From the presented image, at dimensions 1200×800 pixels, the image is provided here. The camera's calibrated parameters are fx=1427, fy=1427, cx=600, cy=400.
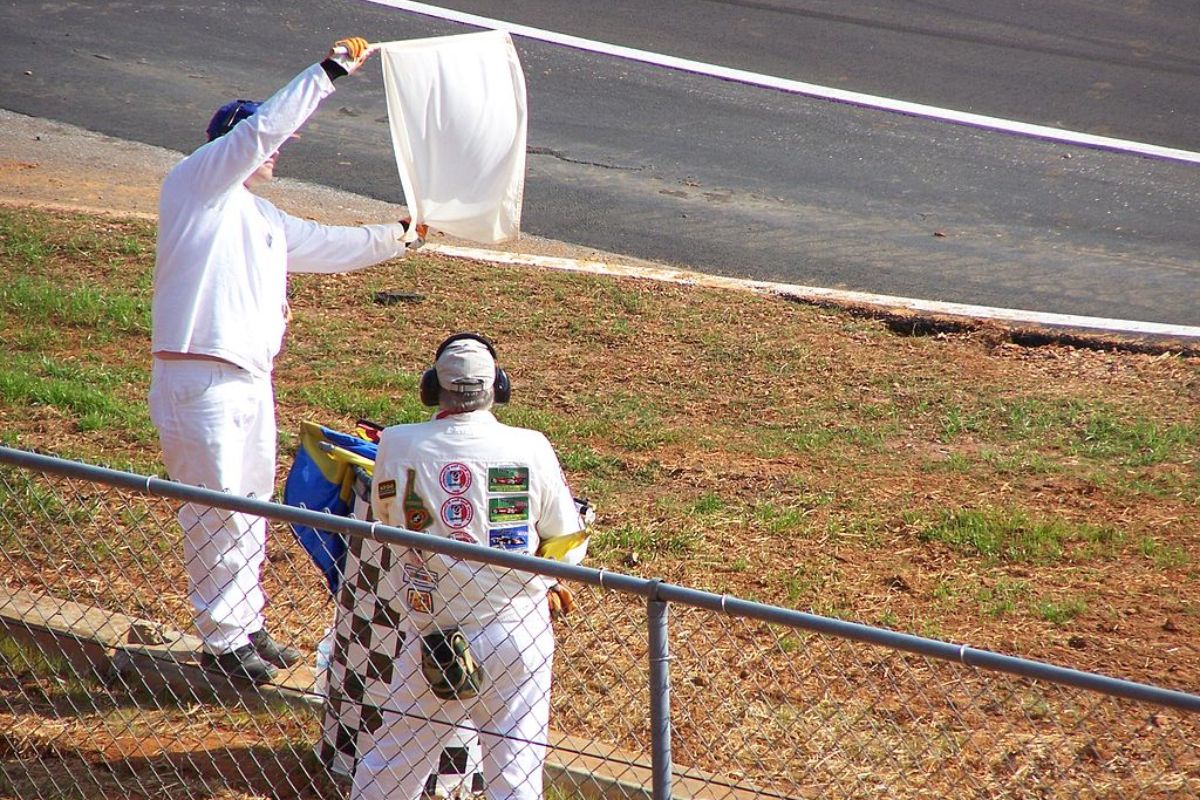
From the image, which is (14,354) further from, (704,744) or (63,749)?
(704,744)

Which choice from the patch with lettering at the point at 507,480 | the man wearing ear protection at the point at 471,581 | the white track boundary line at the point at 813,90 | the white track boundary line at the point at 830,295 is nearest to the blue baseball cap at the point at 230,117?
the man wearing ear protection at the point at 471,581

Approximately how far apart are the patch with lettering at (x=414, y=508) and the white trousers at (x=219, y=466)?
98 centimetres

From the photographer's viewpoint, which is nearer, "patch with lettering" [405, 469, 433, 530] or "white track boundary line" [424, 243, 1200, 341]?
"patch with lettering" [405, 469, 433, 530]

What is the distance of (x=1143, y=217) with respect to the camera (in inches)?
459

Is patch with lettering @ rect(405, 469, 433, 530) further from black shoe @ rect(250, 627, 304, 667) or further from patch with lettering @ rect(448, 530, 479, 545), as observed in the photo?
black shoe @ rect(250, 627, 304, 667)

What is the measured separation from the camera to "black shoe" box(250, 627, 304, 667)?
545 cm

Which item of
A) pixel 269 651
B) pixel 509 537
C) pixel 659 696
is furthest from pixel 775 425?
pixel 659 696

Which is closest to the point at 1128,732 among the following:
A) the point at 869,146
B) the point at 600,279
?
the point at 600,279

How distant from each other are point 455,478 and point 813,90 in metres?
10.8

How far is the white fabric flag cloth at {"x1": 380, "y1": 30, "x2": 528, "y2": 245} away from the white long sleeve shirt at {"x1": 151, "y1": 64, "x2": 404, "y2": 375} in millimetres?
384

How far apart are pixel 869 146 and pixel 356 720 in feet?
31.0

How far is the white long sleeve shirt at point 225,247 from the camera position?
4973mm

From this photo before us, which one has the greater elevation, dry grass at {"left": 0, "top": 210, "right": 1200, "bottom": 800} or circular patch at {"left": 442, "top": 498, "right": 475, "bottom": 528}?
circular patch at {"left": 442, "top": 498, "right": 475, "bottom": 528}

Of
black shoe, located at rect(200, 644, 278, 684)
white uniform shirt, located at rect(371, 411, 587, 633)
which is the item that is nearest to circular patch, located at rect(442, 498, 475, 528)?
white uniform shirt, located at rect(371, 411, 587, 633)
